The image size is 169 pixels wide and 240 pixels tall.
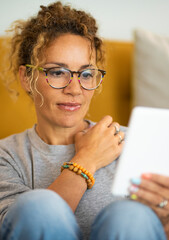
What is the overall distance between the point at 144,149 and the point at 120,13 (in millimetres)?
1259

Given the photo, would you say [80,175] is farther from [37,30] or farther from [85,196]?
[37,30]

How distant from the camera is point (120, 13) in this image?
5.82 ft

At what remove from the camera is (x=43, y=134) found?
49.9 inches

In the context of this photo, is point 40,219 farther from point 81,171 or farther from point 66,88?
point 66,88

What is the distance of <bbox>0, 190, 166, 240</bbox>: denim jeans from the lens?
0.70 m

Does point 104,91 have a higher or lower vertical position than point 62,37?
lower

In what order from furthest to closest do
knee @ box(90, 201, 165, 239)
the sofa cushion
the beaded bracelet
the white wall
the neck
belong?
the white wall
the sofa cushion
the neck
the beaded bracelet
knee @ box(90, 201, 165, 239)

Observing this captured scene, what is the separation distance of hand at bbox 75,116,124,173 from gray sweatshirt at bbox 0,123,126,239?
0.04 metres

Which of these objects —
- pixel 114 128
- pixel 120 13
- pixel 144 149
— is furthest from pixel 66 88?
pixel 120 13

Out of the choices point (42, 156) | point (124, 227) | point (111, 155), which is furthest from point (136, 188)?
point (42, 156)

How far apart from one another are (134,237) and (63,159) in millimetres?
536

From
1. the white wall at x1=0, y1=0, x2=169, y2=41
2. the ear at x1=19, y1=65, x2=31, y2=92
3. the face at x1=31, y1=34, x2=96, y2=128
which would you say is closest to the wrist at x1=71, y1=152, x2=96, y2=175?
the face at x1=31, y1=34, x2=96, y2=128

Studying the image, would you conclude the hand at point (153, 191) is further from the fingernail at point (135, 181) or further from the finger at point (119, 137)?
the finger at point (119, 137)

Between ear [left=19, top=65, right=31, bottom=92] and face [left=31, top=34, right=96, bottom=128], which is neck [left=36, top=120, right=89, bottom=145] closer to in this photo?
face [left=31, top=34, right=96, bottom=128]
